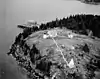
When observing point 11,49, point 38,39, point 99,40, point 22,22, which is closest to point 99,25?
point 99,40

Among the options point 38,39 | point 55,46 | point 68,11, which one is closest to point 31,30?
point 38,39

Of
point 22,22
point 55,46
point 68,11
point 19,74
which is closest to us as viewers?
point 19,74

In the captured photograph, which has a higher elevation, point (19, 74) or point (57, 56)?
point (57, 56)

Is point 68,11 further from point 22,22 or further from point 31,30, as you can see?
point 31,30

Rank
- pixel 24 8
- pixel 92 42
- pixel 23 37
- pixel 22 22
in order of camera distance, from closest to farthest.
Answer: pixel 92 42, pixel 23 37, pixel 22 22, pixel 24 8

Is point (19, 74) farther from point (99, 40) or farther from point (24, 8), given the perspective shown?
point (24, 8)

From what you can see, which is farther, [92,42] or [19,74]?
[92,42]
